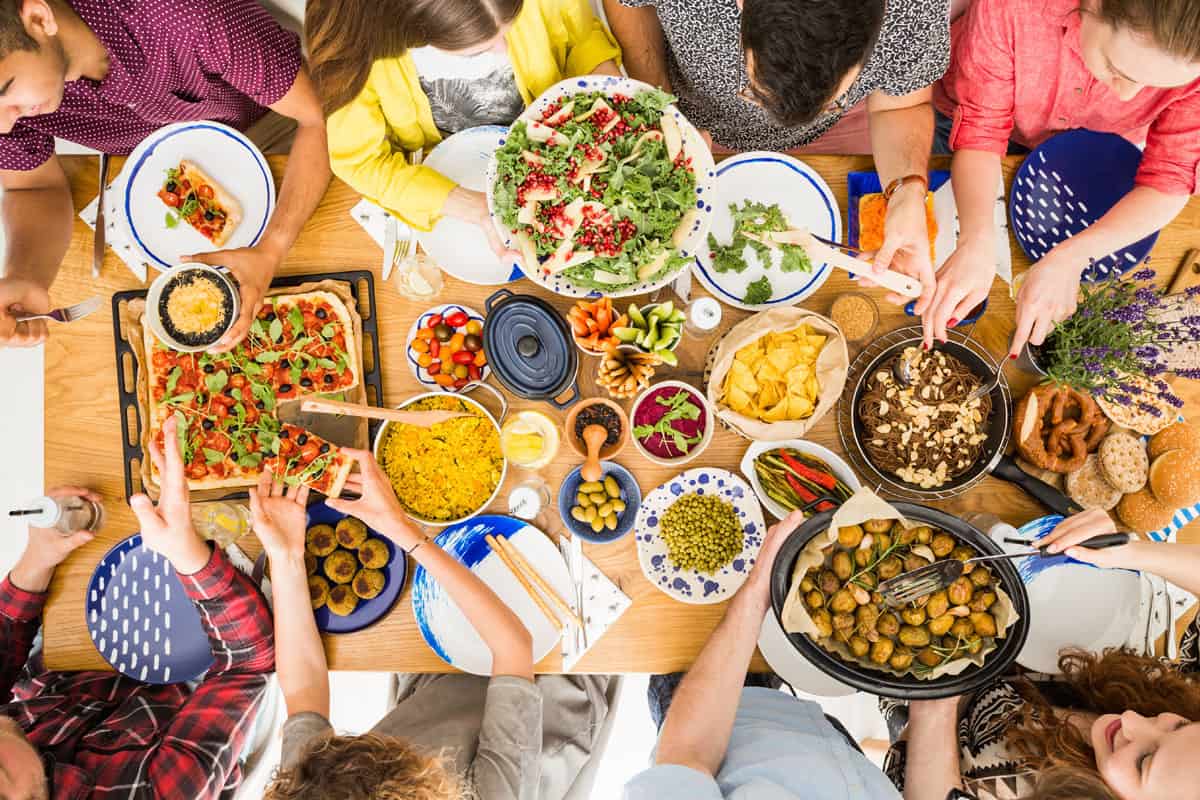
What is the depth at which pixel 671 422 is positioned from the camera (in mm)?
1776

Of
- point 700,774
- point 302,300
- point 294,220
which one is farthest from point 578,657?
point 294,220

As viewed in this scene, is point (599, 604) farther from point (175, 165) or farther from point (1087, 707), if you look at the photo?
point (175, 165)

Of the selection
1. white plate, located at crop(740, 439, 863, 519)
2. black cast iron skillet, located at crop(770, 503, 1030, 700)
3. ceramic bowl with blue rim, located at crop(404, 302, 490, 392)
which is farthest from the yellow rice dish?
black cast iron skillet, located at crop(770, 503, 1030, 700)

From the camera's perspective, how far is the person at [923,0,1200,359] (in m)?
1.67

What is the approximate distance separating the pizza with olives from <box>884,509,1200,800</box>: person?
182 centimetres

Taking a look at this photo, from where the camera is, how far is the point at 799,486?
69.4 inches

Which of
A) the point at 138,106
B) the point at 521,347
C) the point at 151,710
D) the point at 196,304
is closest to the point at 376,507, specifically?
the point at 521,347

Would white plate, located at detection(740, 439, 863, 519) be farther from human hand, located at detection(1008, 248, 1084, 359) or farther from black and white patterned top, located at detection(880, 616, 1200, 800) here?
black and white patterned top, located at detection(880, 616, 1200, 800)

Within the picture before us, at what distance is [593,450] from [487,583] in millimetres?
474

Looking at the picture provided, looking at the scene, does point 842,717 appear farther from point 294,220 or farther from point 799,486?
point 294,220

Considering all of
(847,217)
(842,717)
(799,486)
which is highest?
(847,217)

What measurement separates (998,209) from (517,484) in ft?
5.03

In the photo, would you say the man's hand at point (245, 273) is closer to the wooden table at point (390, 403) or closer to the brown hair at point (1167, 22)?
the wooden table at point (390, 403)

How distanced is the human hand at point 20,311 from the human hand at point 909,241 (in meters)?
2.15
